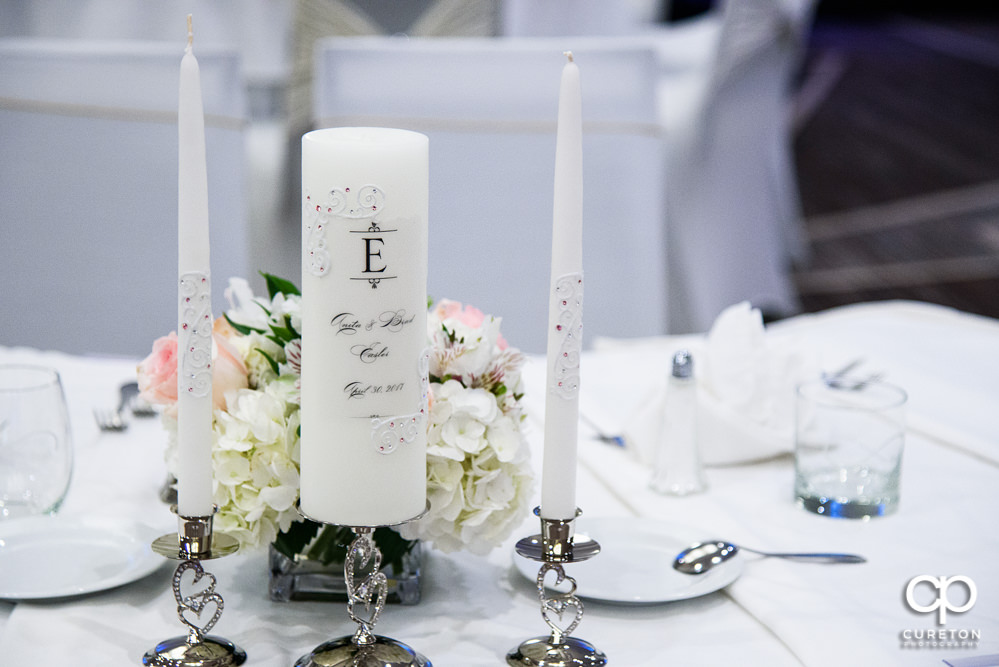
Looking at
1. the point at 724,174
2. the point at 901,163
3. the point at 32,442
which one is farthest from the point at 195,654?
the point at 901,163

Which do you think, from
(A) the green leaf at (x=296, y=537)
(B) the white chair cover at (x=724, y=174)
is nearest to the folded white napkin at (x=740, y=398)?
(A) the green leaf at (x=296, y=537)

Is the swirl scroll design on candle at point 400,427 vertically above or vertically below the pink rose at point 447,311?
below

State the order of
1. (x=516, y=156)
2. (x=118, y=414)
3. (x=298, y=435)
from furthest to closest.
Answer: (x=516, y=156) < (x=118, y=414) < (x=298, y=435)

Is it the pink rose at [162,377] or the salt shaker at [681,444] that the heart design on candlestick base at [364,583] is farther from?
the salt shaker at [681,444]

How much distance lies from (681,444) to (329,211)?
1.54 feet

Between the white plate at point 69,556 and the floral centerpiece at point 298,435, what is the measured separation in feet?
0.29

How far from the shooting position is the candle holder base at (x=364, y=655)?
568mm

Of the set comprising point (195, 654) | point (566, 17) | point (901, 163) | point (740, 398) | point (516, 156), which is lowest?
point (195, 654)

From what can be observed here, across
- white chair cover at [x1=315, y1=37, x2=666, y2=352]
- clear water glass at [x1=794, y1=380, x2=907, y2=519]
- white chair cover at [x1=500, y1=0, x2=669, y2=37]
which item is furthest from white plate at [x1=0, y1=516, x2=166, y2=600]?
white chair cover at [x1=500, y1=0, x2=669, y2=37]

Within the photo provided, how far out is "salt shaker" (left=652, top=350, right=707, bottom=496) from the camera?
89cm

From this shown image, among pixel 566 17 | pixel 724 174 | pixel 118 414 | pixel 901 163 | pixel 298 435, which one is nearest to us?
pixel 298 435

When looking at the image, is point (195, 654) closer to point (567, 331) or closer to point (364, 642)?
point (364, 642)

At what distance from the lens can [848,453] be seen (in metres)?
0.88

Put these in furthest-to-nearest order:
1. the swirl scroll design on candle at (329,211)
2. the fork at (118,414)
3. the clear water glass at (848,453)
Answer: the fork at (118,414)
the clear water glass at (848,453)
the swirl scroll design on candle at (329,211)
